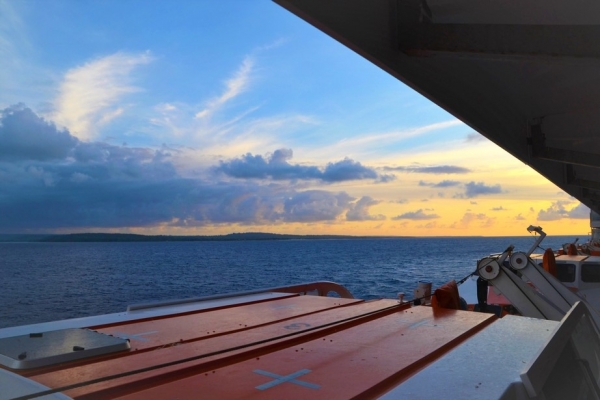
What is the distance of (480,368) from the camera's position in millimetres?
2418

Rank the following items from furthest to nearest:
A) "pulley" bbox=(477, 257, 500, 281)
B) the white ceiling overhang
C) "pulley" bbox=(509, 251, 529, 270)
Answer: "pulley" bbox=(509, 251, 529, 270), "pulley" bbox=(477, 257, 500, 281), the white ceiling overhang

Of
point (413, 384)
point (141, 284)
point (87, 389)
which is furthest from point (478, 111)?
point (141, 284)

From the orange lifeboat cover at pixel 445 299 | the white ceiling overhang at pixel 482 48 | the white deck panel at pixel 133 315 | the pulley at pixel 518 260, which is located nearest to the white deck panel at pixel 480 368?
the orange lifeboat cover at pixel 445 299

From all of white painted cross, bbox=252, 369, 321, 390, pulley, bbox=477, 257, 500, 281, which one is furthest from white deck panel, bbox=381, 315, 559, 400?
pulley, bbox=477, 257, 500, 281

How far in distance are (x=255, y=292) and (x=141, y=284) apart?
4754cm

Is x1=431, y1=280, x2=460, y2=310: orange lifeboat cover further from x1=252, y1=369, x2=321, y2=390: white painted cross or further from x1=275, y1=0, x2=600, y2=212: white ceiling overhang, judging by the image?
x1=252, y1=369, x2=321, y2=390: white painted cross

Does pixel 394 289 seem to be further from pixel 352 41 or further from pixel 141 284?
pixel 352 41

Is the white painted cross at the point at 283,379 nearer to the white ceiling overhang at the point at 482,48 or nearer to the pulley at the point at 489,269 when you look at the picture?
the white ceiling overhang at the point at 482,48

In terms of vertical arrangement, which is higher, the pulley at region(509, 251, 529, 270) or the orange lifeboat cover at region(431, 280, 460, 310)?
the pulley at region(509, 251, 529, 270)

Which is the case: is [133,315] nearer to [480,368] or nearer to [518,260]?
[480,368]

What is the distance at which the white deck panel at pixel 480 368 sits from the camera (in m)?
2.05

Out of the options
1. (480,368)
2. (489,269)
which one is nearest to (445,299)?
(480,368)

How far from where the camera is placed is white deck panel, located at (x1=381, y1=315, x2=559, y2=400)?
2051mm

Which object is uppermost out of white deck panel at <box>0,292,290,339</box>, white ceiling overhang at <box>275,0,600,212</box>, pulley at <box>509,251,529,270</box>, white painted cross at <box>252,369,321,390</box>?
white ceiling overhang at <box>275,0,600,212</box>
